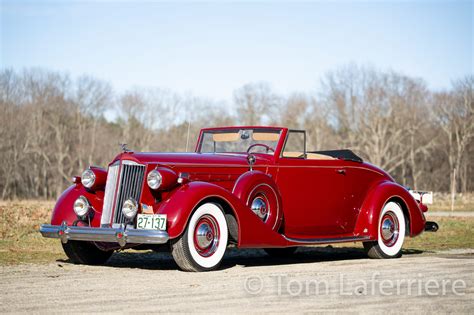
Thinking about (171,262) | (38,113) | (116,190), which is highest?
(38,113)

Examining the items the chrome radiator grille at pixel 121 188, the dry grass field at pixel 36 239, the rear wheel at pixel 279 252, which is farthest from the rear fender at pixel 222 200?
the dry grass field at pixel 36 239

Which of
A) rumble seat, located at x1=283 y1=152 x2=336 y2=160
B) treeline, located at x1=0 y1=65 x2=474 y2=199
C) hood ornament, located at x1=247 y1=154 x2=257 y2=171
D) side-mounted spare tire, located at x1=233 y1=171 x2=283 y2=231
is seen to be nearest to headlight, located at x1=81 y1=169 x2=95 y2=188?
side-mounted spare tire, located at x1=233 y1=171 x2=283 y2=231

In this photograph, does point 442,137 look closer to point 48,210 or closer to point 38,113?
point 38,113

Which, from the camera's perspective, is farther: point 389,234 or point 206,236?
point 389,234

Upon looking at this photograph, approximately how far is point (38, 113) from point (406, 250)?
63081 mm

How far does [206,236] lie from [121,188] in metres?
1.28

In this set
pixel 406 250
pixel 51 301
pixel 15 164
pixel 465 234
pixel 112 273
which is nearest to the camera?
pixel 51 301

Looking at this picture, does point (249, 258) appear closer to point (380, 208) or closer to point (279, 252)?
point (279, 252)

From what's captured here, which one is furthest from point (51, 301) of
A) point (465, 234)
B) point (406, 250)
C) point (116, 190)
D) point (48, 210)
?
point (48, 210)

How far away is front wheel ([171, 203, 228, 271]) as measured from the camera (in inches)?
355

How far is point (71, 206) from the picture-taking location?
9977 mm

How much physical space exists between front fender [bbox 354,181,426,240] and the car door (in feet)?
1.30

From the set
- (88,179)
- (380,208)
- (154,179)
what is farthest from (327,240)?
(88,179)

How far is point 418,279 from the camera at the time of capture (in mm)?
8242
